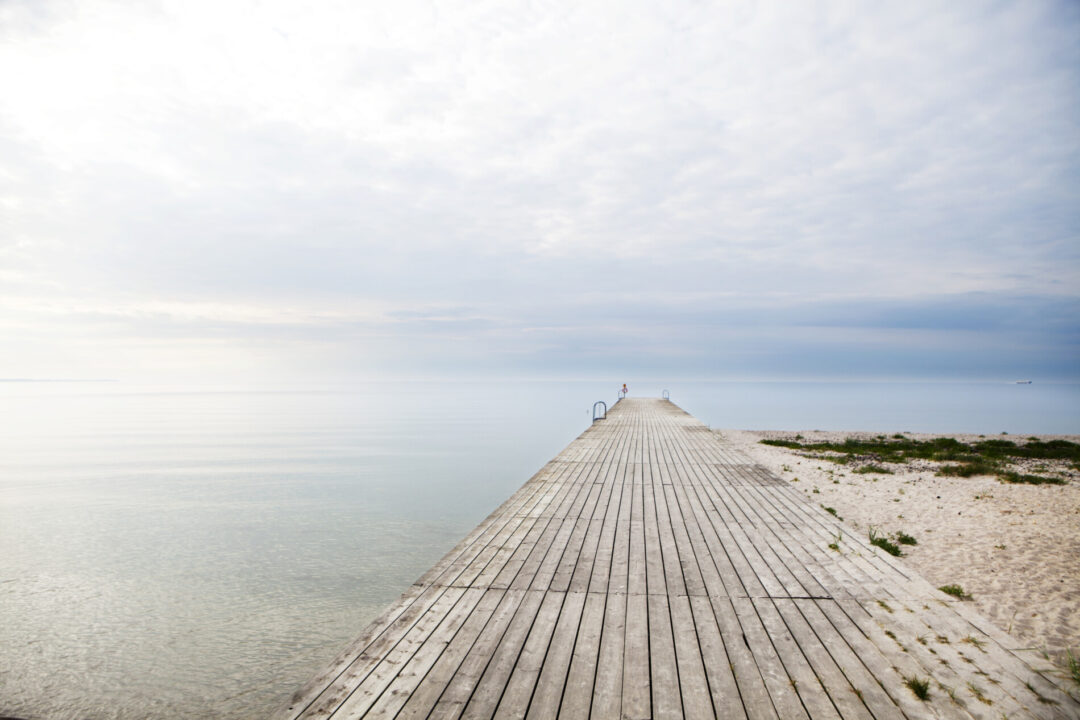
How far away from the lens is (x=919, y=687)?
2.86 meters

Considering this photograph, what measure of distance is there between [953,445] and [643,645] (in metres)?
21.8

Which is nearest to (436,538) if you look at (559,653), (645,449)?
(645,449)

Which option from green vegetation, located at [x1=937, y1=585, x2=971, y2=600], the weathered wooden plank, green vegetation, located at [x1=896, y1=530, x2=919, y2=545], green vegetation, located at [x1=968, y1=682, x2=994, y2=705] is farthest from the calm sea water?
green vegetation, located at [x1=896, y1=530, x2=919, y2=545]

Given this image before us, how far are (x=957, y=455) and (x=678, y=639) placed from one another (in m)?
17.2

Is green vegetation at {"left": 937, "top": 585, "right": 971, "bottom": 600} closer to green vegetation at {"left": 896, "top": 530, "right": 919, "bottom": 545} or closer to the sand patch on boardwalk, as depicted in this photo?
the sand patch on boardwalk

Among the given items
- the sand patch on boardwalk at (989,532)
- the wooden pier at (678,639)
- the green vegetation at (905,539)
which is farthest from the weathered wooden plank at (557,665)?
the green vegetation at (905,539)

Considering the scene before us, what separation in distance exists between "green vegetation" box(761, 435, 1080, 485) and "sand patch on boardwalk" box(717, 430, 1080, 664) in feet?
1.54

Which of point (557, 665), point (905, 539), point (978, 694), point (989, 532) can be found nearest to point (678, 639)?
point (557, 665)

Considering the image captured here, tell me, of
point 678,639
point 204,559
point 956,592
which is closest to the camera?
point 678,639

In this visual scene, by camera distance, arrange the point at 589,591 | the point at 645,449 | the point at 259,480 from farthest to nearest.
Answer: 1. the point at 259,480
2. the point at 645,449
3. the point at 589,591

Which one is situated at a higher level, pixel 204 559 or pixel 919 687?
pixel 919 687

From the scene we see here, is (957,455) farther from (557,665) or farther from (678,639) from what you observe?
(557,665)

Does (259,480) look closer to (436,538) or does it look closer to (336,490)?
(336,490)

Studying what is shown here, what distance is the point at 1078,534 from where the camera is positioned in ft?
24.6
